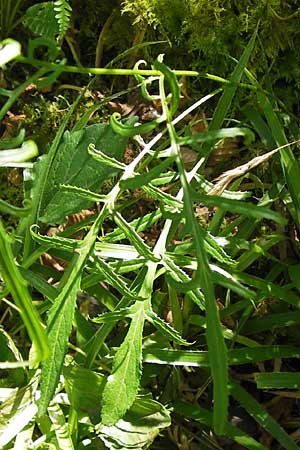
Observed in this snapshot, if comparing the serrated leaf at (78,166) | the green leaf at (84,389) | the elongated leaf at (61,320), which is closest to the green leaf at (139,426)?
the green leaf at (84,389)

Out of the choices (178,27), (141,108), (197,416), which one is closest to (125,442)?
→ (197,416)

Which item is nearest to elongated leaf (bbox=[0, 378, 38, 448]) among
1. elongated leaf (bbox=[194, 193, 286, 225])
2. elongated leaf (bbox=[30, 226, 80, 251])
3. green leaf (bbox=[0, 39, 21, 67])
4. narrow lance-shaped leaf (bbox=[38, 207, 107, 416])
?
narrow lance-shaped leaf (bbox=[38, 207, 107, 416])

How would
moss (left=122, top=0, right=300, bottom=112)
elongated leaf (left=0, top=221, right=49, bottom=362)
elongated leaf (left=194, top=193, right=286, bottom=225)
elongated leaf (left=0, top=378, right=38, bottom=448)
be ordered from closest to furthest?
1. elongated leaf (left=0, top=221, right=49, bottom=362)
2. elongated leaf (left=194, top=193, right=286, bottom=225)
3. elongated leaf (left=0, top=378, right=38, bottom=448)
4. moss (left=122, top=0, right=300, bottom=112)

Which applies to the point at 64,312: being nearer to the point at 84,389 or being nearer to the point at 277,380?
the point at 84,389

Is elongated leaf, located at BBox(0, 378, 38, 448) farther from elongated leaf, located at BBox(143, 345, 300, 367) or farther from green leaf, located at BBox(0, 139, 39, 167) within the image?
green leaf, located at BBox(0, 139, 39, 167)

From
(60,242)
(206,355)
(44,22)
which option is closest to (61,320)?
(60,242)

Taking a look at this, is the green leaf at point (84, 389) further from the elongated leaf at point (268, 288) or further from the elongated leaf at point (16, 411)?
the elongated leaf at point (268, 288)
